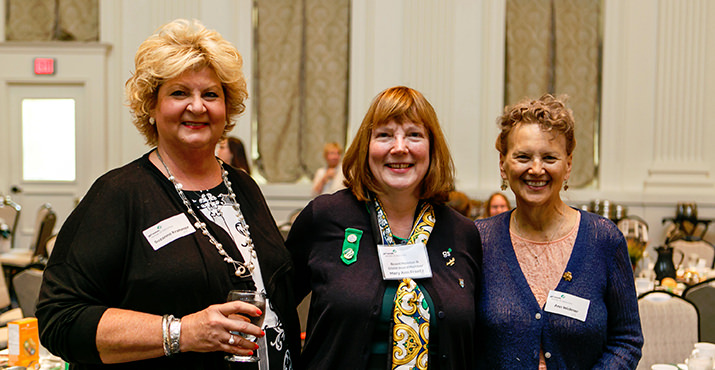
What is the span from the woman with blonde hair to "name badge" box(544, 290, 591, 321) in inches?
31.2

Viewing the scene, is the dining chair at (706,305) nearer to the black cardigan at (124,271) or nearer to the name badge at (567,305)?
the name badge at (567,305)

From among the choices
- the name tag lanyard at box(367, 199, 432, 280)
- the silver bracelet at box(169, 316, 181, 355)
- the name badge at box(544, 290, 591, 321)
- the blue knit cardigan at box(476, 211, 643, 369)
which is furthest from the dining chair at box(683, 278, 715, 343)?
the silver bracelet at box(169, 316, 181, 355)

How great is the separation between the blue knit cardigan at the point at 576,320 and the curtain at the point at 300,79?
24.2 ft

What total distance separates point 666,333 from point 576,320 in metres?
1.75

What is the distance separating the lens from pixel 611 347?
1.96 m

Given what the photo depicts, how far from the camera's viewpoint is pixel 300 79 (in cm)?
932

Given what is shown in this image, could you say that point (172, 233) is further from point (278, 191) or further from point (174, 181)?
point (278, 191)

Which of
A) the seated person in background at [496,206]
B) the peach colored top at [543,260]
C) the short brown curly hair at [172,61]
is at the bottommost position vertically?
the seated person in background at [496,206]

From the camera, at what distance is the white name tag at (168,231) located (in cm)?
167

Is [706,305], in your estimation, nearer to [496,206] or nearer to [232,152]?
[496,206]

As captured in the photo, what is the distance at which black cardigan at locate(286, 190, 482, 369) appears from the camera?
1.85m

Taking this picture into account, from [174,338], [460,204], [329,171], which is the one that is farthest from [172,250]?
[329,171]

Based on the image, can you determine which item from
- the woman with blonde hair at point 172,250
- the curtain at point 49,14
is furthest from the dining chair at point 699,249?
the curtain at point 49,14

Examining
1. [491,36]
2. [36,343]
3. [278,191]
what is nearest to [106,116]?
[278,191]
